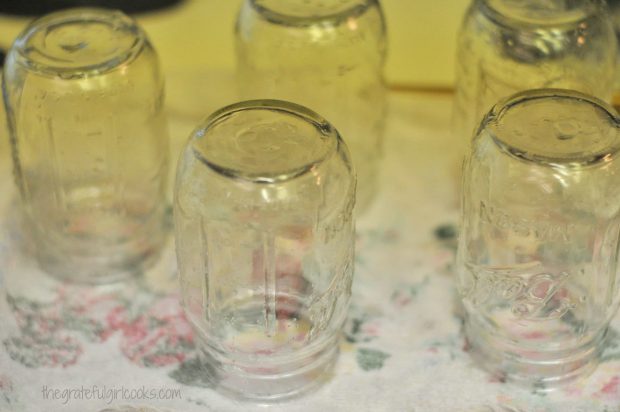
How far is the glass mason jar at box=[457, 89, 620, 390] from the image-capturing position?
2.46 ft

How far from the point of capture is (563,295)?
0.83m

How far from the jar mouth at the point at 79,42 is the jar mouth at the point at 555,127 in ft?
1.05

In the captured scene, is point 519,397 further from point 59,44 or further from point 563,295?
point 59,44

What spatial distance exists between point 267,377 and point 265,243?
4.3 inches

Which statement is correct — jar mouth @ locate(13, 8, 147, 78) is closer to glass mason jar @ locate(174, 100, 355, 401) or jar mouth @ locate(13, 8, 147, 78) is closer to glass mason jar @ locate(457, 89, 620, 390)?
glass mason jar @ locate(174, 100, 355, 401)

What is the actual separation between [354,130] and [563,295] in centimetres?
28

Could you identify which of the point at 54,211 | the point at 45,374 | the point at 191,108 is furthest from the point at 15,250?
the point at 191,108

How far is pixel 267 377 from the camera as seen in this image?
794 mm

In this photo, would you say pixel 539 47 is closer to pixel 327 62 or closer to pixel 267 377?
pixel 327 62

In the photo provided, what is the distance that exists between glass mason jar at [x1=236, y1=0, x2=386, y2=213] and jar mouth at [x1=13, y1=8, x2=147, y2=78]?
0.39ft

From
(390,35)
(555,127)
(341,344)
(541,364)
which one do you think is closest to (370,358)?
(341,344)

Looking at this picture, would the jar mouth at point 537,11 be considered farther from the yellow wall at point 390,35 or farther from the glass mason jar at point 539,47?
the yellow wall at point 390,35

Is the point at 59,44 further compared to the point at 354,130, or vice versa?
the point at 354,130

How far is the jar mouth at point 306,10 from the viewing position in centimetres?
93
